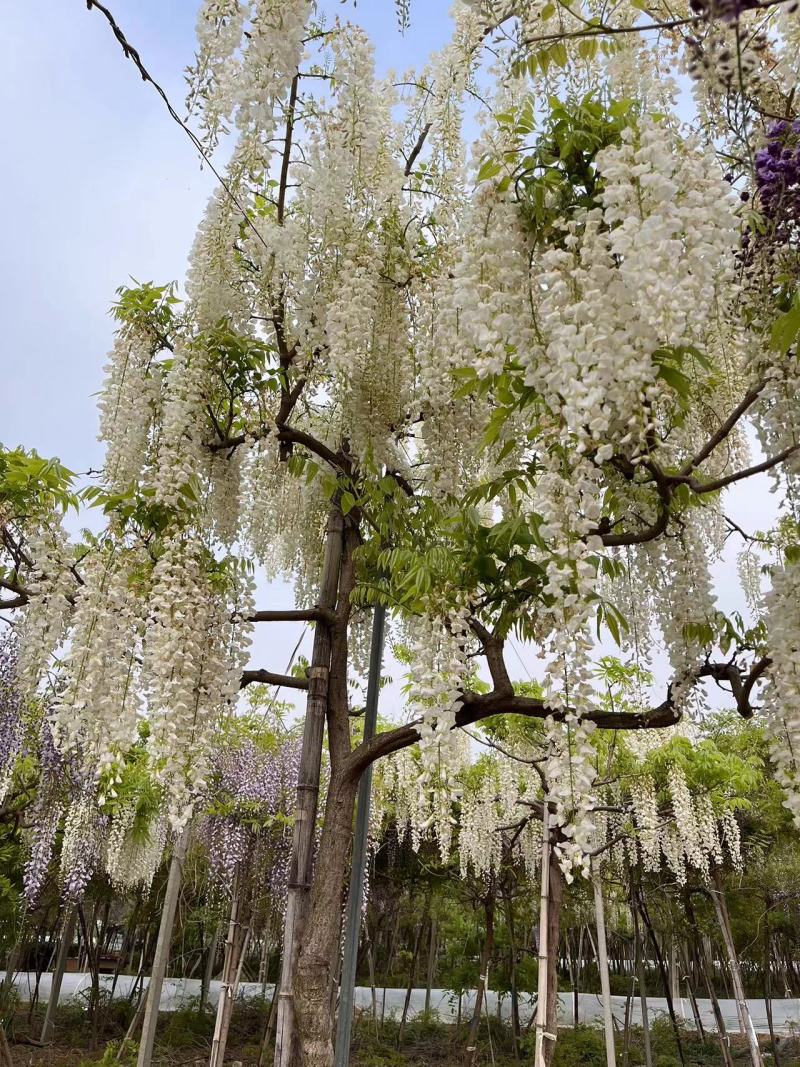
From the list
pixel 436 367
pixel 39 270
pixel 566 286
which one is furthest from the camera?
pixel 39 270

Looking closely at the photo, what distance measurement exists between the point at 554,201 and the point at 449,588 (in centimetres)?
125

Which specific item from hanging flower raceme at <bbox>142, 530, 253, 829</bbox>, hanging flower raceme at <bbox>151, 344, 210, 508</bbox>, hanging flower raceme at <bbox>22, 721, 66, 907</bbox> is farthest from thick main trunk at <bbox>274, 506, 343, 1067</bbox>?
hanging flower raceme at <bbox>22, 721, 66, 907</bbox>

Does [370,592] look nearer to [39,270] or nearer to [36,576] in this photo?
[36,576]

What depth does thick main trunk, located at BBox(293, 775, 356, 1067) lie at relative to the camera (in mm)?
3219

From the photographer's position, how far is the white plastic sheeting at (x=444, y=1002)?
1393 cm

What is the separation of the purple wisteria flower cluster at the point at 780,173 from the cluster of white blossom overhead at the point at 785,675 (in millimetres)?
896

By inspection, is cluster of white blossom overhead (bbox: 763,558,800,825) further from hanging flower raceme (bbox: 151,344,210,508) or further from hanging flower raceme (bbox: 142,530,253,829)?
hanging flower raceme (bbox: 151,344,210,508)

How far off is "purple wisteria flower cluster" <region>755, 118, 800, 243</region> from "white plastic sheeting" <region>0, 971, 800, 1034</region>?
43.5ft

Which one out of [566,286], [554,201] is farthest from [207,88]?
[566,286]

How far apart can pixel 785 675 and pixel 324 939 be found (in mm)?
2074

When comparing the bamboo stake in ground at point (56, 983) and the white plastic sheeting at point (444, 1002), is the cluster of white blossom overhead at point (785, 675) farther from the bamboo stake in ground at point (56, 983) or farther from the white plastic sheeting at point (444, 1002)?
the white plastic sheeting at point (444, 1002)

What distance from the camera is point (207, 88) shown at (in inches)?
106

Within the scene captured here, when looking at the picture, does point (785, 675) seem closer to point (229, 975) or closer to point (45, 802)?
point (229, 975)

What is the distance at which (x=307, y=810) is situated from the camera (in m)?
3.70
